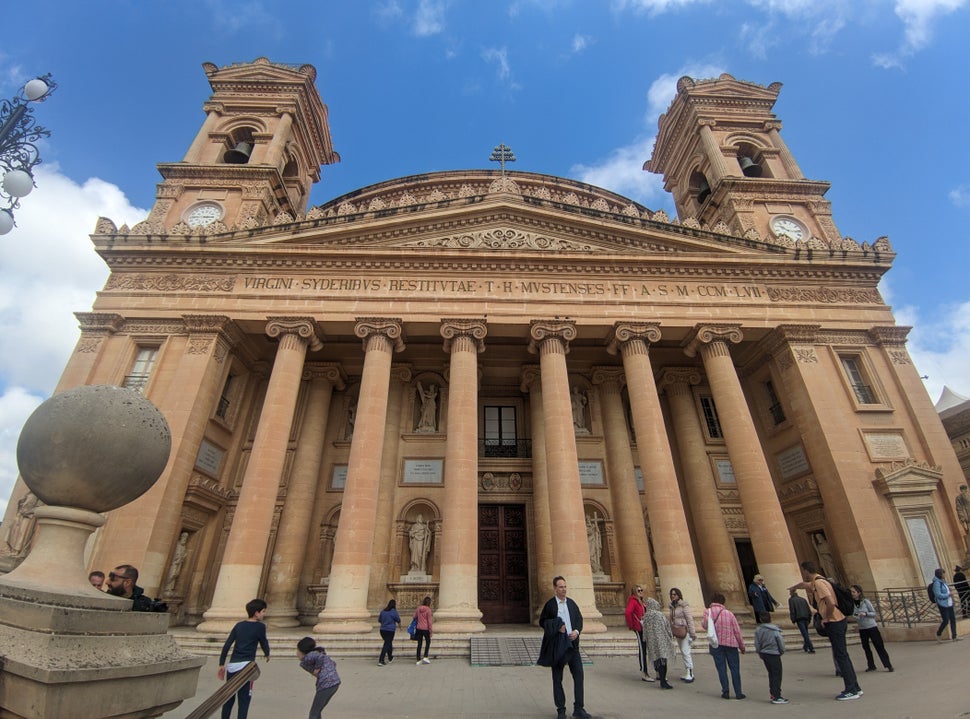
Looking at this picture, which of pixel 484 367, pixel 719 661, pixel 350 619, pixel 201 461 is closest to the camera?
pixel 719 661

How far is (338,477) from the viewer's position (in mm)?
18922

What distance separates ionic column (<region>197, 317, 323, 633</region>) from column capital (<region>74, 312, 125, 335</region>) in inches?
205

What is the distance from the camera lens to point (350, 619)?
1279cm

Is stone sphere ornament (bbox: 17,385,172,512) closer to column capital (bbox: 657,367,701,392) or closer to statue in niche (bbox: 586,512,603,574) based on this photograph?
statue in niche (bbox: 586,512,603,574)

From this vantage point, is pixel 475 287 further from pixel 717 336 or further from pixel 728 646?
pixel 728 646

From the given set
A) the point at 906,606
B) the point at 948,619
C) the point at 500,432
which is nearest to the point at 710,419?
the point at 500,432

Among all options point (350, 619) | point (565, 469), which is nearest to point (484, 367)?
point (565, 469)

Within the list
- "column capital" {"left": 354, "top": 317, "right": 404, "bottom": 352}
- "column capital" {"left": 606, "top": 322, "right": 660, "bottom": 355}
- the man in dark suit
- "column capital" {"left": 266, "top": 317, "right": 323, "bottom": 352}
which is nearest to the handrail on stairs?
the man in dark suit

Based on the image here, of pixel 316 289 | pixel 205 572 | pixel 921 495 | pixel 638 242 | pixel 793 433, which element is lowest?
pixel 205 572

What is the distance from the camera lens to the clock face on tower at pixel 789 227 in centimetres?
2252

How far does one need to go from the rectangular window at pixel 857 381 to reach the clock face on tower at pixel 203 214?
83.9ft

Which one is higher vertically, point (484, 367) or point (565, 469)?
point (484, 367)

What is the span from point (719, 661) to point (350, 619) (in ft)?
29.0

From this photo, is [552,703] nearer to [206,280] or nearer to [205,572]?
[205,572]
